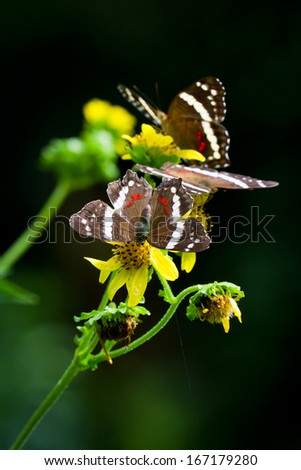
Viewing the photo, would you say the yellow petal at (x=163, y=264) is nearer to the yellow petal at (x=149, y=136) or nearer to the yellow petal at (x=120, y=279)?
the yellow petal at (x=120, y=279)

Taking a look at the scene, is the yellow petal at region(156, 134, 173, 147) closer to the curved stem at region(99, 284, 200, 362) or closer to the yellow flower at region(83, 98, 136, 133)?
the curved stem at region(99, 284, 200, 362)

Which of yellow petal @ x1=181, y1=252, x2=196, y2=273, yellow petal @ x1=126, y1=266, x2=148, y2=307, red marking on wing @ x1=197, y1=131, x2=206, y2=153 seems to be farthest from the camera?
red marking on wing @ x1=197, y1=131, x2=206, y2=153

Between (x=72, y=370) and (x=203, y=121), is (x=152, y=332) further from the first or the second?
(x=203, y=121)

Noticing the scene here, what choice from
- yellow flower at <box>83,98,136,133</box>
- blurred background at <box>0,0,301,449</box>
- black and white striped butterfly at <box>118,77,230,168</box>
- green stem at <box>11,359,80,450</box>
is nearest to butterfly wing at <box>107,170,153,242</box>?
green stem at <box>11,359,80,450</box>

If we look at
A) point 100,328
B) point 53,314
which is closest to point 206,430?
point 53,314

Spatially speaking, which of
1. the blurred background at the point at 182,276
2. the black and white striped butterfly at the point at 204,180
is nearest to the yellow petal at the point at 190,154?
the black and white striped butterfly at the point at 204,180

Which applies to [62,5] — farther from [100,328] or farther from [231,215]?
[100,328]

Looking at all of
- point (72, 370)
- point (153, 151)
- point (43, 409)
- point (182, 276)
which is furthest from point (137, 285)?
point (182, 276)
